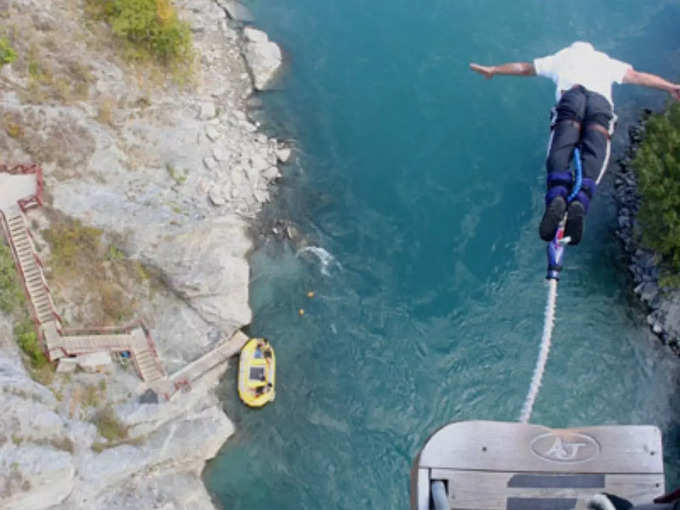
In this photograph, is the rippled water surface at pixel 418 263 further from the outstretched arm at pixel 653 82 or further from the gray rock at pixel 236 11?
the outstretched arm at pixel 653 82

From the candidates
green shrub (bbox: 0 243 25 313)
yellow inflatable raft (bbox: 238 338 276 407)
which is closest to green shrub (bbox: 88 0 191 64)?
green shrub (bbox: 0 243 25 313)

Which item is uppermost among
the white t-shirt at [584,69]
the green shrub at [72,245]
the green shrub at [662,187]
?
the white t-shirt at [584,69]

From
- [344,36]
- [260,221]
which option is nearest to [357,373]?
[260,221]

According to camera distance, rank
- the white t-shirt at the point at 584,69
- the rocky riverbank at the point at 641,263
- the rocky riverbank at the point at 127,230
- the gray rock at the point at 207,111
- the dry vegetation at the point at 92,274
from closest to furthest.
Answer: the white t-shirt at the point at 584,69 → the rocky riverbank at the point at 127,230 → the dry vegetation at the point at 92,274 → the rocky riverbank at the point at 641,263 → the gray rock at the point at 207,111

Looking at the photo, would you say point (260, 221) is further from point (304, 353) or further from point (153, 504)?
point (153, 504)

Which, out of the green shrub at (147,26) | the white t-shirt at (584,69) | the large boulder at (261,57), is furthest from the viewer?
the large boulder at (261,57)

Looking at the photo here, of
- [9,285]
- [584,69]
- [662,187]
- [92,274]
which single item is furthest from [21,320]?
[662,187]

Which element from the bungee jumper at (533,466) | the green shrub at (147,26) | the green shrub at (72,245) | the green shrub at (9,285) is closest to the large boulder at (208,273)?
the green shrub at (72,245)
